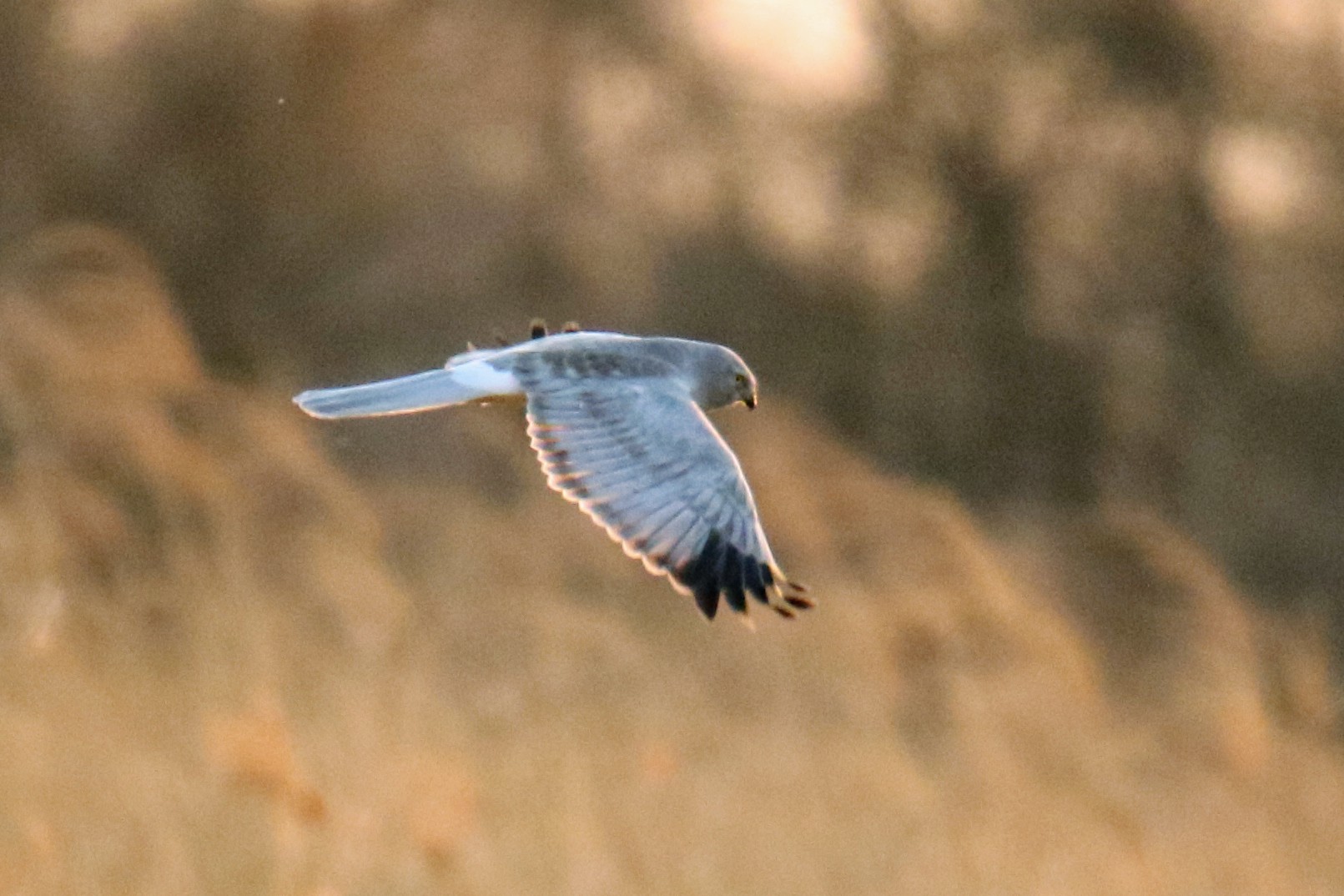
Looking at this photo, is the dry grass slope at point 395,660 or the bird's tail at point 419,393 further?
the dry grass slope at point 395,660

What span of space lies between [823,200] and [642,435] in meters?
2.06

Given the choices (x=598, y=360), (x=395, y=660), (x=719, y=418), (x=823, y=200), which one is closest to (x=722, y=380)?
(x=598, y=360)

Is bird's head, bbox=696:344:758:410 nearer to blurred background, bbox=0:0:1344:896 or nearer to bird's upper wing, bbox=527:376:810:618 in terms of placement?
bird's upper wing, bbox=527:376:810:618

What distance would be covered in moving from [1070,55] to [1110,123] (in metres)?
0.21

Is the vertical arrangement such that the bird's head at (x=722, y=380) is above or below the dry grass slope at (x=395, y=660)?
above

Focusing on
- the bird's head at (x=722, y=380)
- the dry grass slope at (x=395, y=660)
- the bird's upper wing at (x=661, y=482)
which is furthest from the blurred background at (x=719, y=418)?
the bird's upper wing at (x=661, y=482)

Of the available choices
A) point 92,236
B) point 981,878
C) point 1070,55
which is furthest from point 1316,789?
point 92,236

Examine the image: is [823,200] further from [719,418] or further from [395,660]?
[395,660]

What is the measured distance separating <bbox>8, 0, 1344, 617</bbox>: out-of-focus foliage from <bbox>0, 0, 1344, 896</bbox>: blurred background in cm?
1

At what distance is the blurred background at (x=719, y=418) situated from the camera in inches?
179

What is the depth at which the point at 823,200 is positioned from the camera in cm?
478

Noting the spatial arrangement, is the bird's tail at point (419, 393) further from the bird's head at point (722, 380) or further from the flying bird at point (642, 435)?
the bird's head at point (722, 380)

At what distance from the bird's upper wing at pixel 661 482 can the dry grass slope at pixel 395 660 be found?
5.56ft

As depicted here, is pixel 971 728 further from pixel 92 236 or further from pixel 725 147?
pixel 92 236
